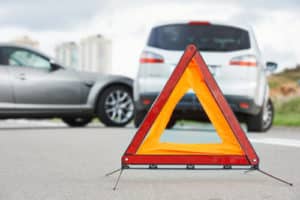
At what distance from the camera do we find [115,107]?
598 inches

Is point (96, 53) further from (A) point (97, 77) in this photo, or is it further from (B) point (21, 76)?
(B) point (21, 76)

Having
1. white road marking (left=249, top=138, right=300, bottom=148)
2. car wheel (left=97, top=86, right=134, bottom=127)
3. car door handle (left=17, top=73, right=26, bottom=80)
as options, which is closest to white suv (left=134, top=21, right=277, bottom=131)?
white road marking (left=249, top=138, right=300, bottom=148)

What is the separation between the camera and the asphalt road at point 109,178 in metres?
5.96

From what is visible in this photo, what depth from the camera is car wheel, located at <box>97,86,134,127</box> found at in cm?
1512

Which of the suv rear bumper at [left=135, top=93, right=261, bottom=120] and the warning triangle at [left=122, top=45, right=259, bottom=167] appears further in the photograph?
the suv rear bumper at [left=135, top=93, right=261, bottom=120]

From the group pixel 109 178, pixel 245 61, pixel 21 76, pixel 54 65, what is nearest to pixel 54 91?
pixel 54 65

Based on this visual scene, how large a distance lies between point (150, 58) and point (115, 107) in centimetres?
206

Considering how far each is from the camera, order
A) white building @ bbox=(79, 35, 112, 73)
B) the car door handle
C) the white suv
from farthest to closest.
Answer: white building @ bbox=(79, 35, 112, 73)
the car door handle
the white suv

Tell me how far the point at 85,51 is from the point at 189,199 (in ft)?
203

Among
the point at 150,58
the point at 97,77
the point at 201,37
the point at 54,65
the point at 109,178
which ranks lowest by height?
the point at 97,77

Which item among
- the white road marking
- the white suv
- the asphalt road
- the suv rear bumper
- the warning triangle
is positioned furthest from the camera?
the white suv

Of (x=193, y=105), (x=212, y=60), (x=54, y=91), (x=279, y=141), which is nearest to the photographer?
(x=279, y=141)

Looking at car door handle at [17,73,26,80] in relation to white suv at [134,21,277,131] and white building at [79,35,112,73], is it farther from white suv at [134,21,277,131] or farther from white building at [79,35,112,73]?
A: white building at [79,35,112,73]

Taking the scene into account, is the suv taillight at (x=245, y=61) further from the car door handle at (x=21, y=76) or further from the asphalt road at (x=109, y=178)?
the car door handle at (x=21, y=76)
